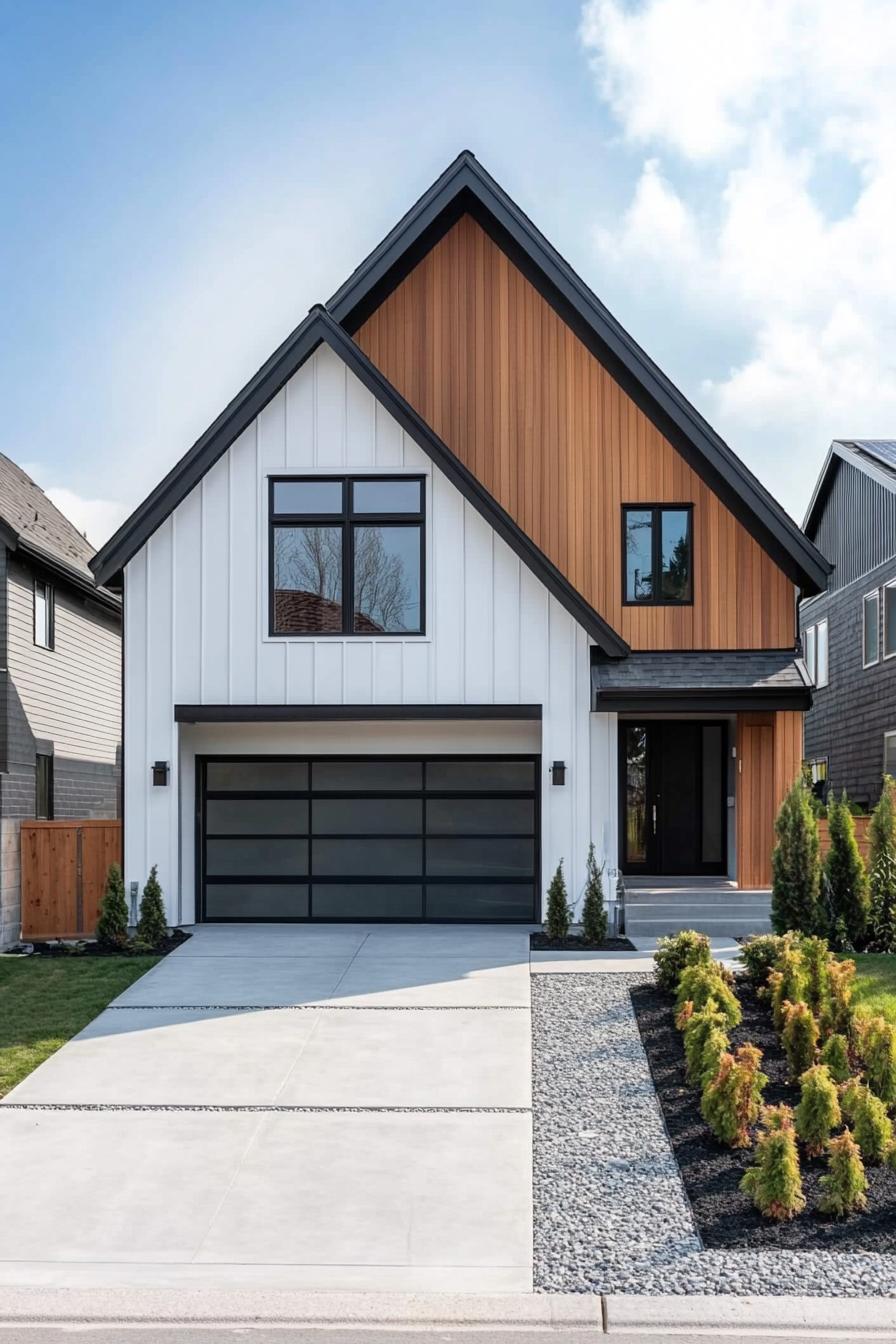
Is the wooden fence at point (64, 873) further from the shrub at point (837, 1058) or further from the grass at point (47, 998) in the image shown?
the shrub at point (837, 1058)

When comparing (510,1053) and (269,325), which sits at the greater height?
(269,325)

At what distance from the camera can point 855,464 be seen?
2327 cm

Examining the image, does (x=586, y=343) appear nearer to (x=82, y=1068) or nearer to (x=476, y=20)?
(x=476, y=20)

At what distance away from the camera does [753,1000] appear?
10305 millimetres

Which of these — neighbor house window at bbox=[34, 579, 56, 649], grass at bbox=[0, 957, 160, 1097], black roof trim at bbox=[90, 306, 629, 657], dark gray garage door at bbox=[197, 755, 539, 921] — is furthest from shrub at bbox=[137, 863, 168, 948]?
neighbor house window at bbox=[34, 579, 56, 649]

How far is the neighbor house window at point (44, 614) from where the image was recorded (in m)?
19.2

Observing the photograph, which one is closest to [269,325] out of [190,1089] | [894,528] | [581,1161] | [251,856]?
[251,856]

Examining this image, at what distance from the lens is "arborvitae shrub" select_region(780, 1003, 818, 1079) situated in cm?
820

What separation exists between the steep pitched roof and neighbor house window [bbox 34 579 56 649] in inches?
549

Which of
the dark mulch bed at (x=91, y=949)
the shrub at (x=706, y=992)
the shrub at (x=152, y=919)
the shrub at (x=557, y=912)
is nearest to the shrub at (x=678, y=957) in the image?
the shrub at (x=706, y=992)

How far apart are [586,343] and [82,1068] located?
37.0 feet

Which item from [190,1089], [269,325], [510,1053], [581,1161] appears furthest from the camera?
[269,325]

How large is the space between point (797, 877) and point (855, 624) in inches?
450

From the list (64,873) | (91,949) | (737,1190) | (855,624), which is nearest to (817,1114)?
(737,1190)
